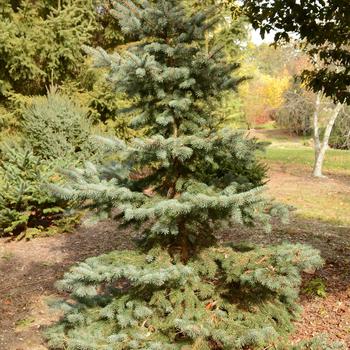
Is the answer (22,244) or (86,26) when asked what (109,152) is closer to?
(22,244)

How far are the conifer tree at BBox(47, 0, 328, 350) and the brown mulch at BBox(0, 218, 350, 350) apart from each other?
93cm

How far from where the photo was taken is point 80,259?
773cm

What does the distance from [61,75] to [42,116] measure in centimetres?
251

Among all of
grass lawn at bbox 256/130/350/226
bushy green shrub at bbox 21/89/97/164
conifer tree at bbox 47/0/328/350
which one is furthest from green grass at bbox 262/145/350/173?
conifer tree at bbox 47/0/328/350

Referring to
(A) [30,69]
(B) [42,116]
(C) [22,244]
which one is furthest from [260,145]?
(A) [30,69]

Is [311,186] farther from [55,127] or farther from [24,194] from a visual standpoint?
[24,194]

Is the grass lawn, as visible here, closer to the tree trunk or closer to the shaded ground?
the shaded ground

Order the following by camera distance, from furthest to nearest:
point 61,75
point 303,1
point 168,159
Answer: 1. point 61,75
2. point 303,1
3. point 168,159

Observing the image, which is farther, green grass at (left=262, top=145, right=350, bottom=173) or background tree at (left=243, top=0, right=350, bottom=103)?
green grass at (left=262, top=145, right=350, bottom=173)

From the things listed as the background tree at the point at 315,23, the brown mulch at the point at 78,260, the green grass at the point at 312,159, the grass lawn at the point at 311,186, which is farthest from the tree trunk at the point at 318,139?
the background tree at the point at 315,23

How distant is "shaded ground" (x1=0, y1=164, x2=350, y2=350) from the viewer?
5.09 meters

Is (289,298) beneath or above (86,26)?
beneath

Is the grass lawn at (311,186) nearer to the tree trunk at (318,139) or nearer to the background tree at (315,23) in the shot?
the tree trunk at (318,139)

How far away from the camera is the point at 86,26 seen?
1391 centimetres
